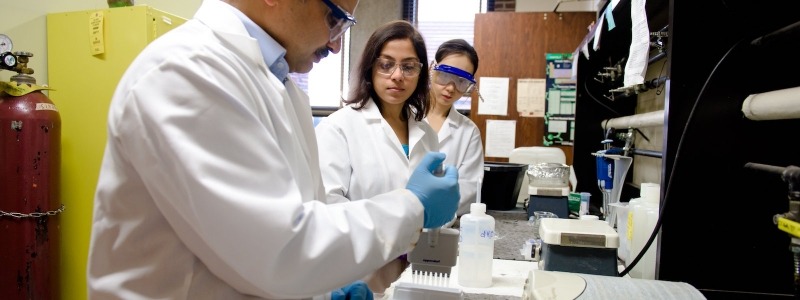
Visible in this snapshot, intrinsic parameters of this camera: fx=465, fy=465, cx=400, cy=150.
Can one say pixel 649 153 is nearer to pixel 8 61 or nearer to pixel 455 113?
pixel 455 113

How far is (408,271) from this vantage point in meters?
1.25

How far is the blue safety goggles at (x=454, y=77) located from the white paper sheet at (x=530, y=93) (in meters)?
1.17

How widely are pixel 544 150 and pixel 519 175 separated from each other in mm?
608

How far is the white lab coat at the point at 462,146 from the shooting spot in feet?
7.71

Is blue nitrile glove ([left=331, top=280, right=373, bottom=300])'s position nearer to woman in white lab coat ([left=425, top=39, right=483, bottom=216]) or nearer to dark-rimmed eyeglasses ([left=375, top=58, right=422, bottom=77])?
dark-rimmed eyeglasses ([left=375, top=58, right=422, bottom=77])

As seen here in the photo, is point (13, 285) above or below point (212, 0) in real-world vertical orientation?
below

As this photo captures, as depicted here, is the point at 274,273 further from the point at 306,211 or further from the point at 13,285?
the point at 13,285

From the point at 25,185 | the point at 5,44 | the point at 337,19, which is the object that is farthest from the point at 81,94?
the point at 337,19

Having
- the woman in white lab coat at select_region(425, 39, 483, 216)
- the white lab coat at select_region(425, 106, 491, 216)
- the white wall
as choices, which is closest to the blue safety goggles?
the woman in white lab coat at select_region(425, 39, 483, 216)

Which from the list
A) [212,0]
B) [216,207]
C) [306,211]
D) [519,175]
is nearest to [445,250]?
[306,211]

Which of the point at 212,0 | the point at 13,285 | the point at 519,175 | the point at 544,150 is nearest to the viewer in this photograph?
the point at 212,0

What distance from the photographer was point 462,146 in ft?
7.95

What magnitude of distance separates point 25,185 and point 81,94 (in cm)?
57

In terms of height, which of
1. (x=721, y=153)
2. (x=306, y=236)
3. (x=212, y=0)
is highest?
(x=212, y=0)
